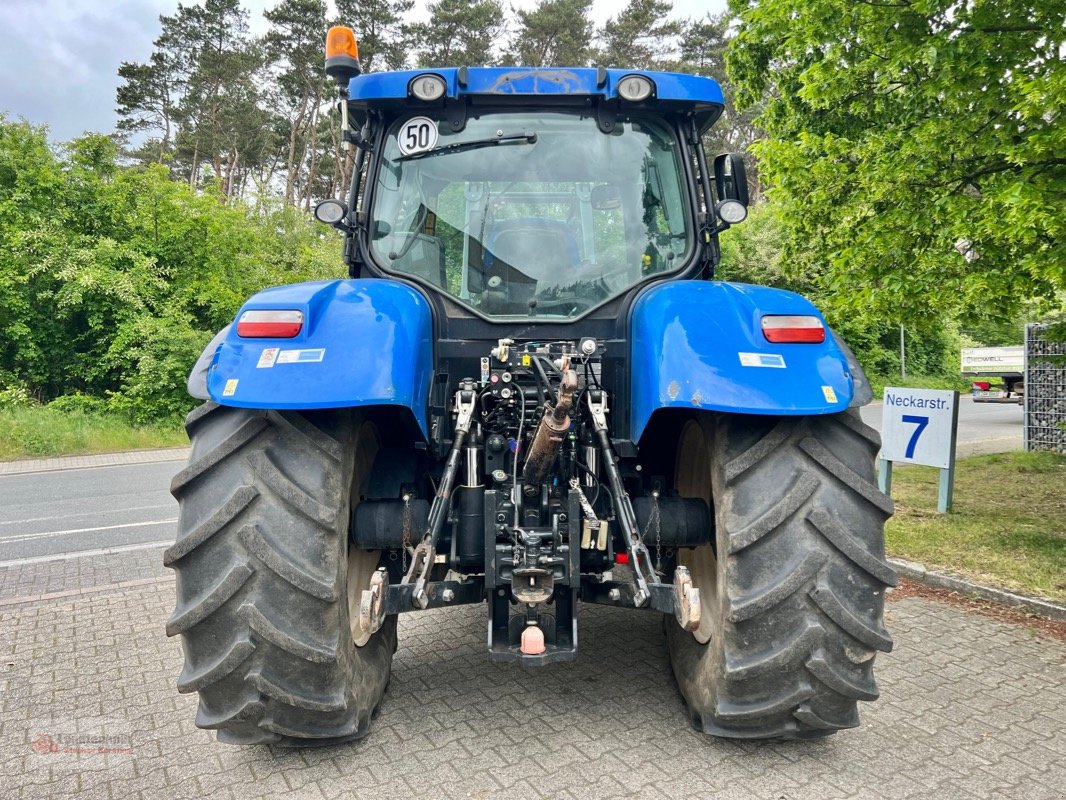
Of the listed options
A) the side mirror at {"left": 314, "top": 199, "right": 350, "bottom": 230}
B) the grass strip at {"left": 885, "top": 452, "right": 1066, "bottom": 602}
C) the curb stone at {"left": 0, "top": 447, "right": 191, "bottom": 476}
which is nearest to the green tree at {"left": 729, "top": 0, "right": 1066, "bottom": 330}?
the grass strip at {"left": 885, "top": 452, "right": 1066, "bottom": 602}

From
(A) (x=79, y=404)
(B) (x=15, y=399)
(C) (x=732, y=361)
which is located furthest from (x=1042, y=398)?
(B) (x=15, y=399)

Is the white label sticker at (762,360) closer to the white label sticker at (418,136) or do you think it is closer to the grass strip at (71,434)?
the white label sticker at (418,136)

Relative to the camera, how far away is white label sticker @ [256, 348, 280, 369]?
2.72 m

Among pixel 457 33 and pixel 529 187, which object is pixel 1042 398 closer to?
pixel 529 187

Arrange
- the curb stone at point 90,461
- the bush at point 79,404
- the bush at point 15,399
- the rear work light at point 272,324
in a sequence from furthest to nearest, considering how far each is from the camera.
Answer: the bush at point 79,404 → the bush at point 15,399 → the curb stone at point 90,461 → the rear work light at point 272,324

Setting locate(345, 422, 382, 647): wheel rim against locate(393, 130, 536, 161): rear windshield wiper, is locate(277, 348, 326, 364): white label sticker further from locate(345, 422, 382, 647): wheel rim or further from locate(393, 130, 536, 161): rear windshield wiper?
locate(393, 130, 536, 161): rear windshield wiper

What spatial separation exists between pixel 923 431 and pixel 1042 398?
6226 mm

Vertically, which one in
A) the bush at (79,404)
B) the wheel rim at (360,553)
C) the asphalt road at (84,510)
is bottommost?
the asphalt road at (84,510)

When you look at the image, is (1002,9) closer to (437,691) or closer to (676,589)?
(676,589)

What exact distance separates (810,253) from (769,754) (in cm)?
648

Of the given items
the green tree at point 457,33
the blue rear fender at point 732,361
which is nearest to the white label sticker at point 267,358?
the blue rear fender at point 732,361

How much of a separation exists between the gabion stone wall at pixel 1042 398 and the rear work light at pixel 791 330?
10.7 m

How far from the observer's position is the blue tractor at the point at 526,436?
2.69 m

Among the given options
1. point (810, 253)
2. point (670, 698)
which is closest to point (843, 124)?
point (810, 253)
